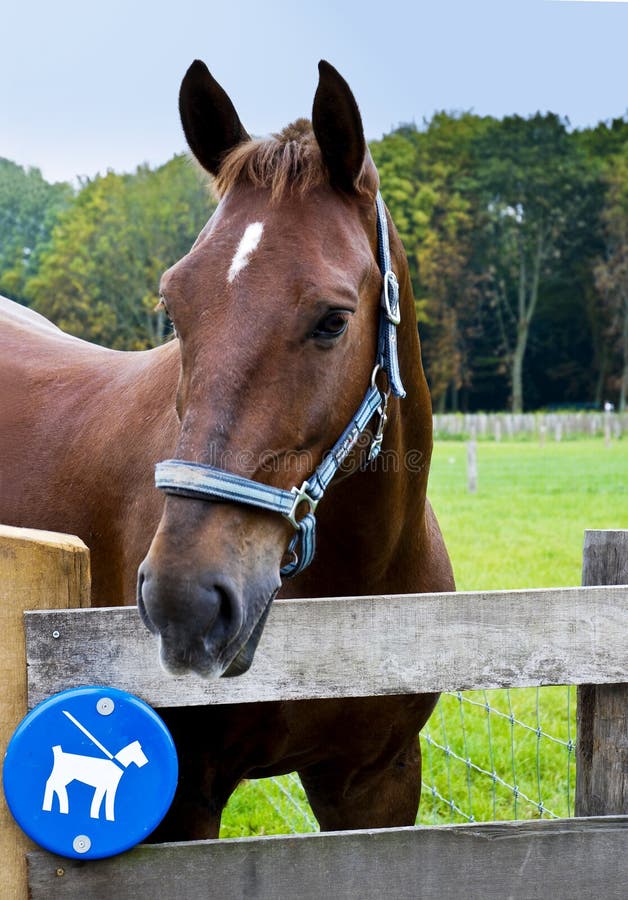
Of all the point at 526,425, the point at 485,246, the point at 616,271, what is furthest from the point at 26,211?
the point at 526,425

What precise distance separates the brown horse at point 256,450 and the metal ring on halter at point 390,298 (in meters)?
0.03

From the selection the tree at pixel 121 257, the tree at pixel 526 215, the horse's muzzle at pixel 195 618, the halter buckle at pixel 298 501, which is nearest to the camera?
the horse's muzzle at pixel 195 618

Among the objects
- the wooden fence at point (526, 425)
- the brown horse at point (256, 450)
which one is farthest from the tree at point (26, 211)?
the brown horse at point (256, 450)

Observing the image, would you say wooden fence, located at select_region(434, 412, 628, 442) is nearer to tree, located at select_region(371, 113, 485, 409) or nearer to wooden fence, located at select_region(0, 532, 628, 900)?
tree, located at select_region(371, 113, 485, 409)

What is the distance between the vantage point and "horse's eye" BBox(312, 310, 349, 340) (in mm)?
2061

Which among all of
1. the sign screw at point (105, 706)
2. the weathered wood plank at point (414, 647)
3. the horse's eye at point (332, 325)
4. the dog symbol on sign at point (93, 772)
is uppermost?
the horse's eye at point (332, 325)

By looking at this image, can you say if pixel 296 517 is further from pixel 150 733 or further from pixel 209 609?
pixel 150 733

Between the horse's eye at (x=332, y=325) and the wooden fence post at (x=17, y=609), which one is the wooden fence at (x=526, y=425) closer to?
the horse's eye at (x=332, y=325)

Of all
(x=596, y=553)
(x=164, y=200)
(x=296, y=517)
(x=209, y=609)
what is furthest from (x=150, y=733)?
(x=164, y=200)

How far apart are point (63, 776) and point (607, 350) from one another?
5295 centimetres

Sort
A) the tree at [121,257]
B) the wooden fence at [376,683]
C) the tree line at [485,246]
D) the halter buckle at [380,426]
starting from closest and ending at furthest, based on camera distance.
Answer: the wooden fence at [376,683] → the halter buckle at [380,426] → the tree at [121,257] → the tree line at [485,246]

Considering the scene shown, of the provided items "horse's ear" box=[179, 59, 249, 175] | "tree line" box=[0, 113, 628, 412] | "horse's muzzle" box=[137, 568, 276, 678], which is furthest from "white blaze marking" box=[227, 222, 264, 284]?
"tree line" box=[0, 113, 628, 412]

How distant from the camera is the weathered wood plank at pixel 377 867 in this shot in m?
1.85

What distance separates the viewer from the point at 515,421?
3691 centimetres
